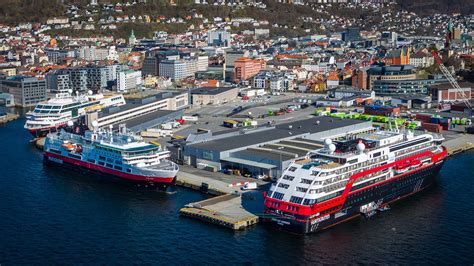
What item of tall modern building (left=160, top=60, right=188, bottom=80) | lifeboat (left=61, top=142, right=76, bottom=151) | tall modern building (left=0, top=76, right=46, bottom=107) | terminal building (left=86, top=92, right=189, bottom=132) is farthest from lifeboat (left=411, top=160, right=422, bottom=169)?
tall modern building (left=160, top=60, right=188, bottom=80)

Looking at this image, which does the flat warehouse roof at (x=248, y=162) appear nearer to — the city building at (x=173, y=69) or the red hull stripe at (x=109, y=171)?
the red hull stripe at (x=109, y=171)

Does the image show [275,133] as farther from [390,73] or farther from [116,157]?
[390,73]

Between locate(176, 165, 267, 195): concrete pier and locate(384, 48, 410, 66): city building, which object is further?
locate(384, 48, 410, 66): city building

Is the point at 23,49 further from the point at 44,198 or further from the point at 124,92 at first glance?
the point at 44,198


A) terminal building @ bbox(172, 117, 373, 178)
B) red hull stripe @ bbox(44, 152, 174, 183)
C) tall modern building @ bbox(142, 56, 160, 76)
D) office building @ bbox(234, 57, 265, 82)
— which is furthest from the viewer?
tall modern building @ bbox(142, 56, 160, 76)

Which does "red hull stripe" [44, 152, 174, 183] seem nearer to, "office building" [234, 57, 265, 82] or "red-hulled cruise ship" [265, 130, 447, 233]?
"red-hulled cruise ship" [265, 130, 447, 233]

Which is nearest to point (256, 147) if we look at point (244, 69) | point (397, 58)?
point (244, 69)

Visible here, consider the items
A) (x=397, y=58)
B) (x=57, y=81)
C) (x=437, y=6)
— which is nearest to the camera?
(x=57, y=81)

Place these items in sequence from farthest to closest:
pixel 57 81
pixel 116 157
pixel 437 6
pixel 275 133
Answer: pixel 437 6
pixel 57 81
pixel 275 133
pixel 116 157

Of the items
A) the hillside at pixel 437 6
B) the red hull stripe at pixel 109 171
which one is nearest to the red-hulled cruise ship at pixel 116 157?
the red hull stripe at pixel 109 171
